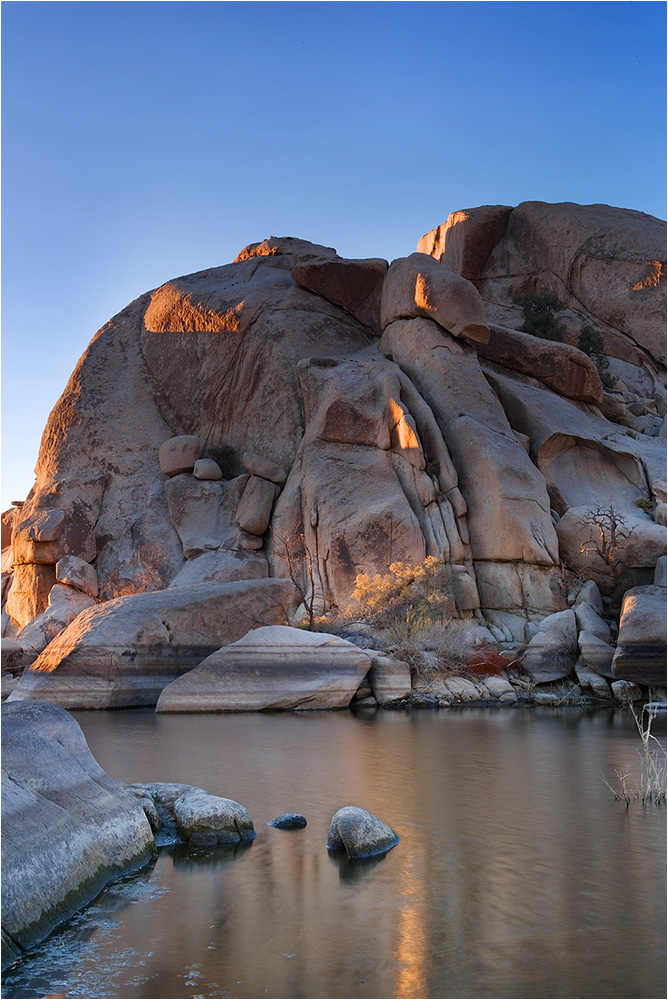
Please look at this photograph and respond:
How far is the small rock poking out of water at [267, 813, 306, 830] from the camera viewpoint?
924 centimetres

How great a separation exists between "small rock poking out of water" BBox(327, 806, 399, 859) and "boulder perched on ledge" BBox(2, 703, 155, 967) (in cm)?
170

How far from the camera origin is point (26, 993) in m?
5.03

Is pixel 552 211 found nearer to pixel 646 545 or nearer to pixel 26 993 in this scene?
pixel 646 545

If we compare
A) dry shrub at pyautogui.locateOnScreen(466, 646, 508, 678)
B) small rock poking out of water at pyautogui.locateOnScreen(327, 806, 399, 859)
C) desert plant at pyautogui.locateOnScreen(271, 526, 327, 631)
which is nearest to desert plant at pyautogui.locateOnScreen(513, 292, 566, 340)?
desert plant at pyautogui.locateOnScreen(271, 526, 327, 631)

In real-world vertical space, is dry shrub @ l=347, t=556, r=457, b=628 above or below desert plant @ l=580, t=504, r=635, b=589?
below

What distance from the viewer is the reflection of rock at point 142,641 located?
21328 mm

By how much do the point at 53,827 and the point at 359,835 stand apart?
290cm

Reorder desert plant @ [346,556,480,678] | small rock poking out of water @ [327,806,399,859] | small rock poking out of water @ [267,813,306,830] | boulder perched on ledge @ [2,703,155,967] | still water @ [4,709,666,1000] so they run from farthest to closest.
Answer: desert plant @ [346,556,480,678] < small rock poking out of water @ [267,813,306,830] < small rock poking out of water @ [327,806,399,859] < boulder perched on ledge @ [2,703,155,967] < still water @ [4,709,666,1000]

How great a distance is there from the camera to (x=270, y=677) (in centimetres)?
2034

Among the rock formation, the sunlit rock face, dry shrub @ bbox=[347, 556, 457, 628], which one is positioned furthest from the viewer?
the sunlit rock face

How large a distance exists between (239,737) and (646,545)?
17638 millimetres

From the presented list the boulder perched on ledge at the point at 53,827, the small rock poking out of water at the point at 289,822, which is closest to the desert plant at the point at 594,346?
the small rock poking out of water at the point at 289,822

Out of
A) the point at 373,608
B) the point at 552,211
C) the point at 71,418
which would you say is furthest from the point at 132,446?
the point at 552,211

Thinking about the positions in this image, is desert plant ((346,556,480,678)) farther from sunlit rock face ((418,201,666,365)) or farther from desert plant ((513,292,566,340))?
sunlit rock face ((418,201,666,365))
